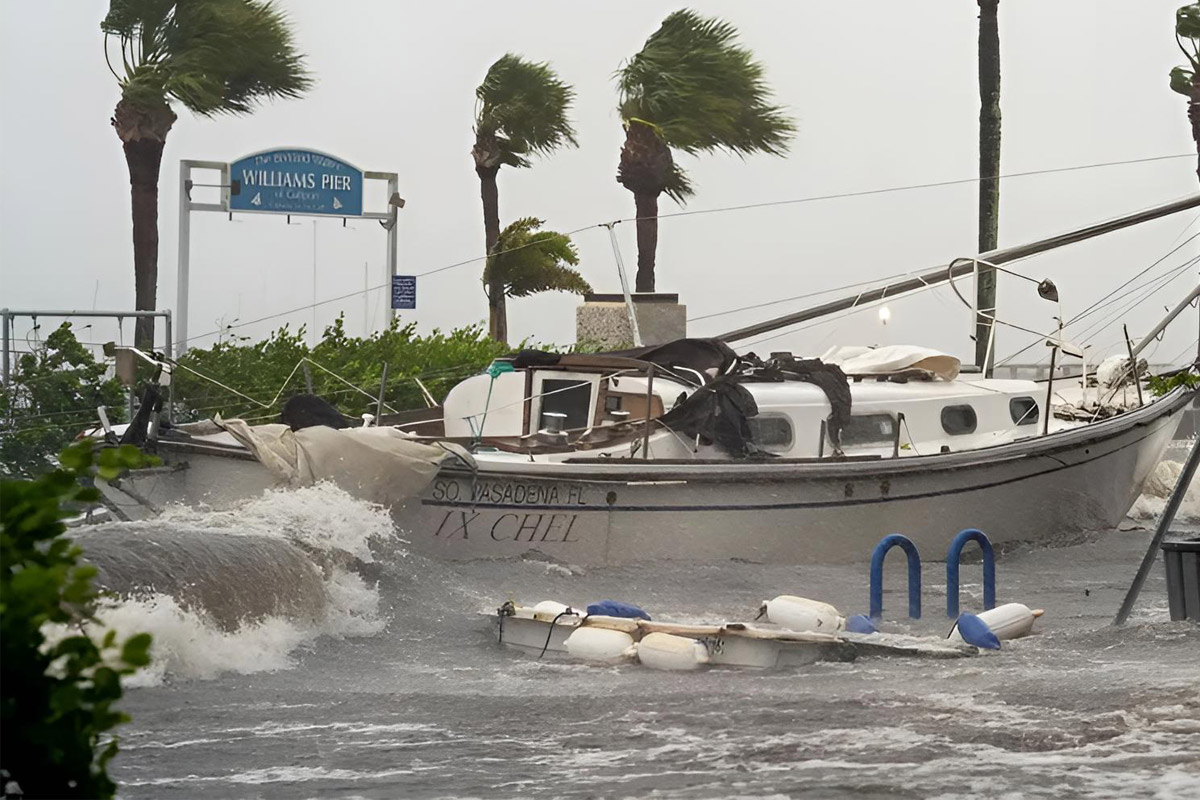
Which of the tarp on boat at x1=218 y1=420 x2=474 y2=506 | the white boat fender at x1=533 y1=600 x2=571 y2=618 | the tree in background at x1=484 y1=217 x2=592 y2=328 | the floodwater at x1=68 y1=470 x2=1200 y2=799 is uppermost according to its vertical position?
the tree in background at x1=484 y1=217 x2=592 y2=328

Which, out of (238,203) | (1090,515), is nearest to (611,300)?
(238,203)

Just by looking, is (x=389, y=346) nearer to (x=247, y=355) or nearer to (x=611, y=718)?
(x=247, y=355)

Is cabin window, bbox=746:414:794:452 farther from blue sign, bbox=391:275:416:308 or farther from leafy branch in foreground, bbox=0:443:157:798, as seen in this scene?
leafy branch in foreground, bbox=0:443:157:798

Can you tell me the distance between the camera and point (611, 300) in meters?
25.5

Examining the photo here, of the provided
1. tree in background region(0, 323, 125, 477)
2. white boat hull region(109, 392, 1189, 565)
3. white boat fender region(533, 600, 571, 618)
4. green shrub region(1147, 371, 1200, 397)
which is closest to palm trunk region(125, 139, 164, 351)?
tree in background region(0, 323, 125, 477)

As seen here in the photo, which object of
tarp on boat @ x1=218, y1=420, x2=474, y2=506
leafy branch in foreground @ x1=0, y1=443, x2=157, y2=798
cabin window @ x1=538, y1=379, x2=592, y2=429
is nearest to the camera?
leafy branch in foreground @ x1=0, y1=443, x2=157, y2=798

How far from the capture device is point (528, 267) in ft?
97.8

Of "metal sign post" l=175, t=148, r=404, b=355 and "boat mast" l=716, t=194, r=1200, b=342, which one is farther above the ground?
"metal sign post" l=175, t=148, r=404, b=355

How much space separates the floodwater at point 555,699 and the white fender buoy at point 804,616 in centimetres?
66

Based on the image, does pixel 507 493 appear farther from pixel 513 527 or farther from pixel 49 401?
pixel 49 401

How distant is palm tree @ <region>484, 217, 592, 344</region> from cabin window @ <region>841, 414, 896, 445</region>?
14391 mm

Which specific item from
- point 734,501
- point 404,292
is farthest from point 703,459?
point 404,292

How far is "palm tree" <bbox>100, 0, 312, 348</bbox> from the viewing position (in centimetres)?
2825

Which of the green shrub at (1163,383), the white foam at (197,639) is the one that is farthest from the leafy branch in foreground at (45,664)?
the green shrub at (1163,383)
